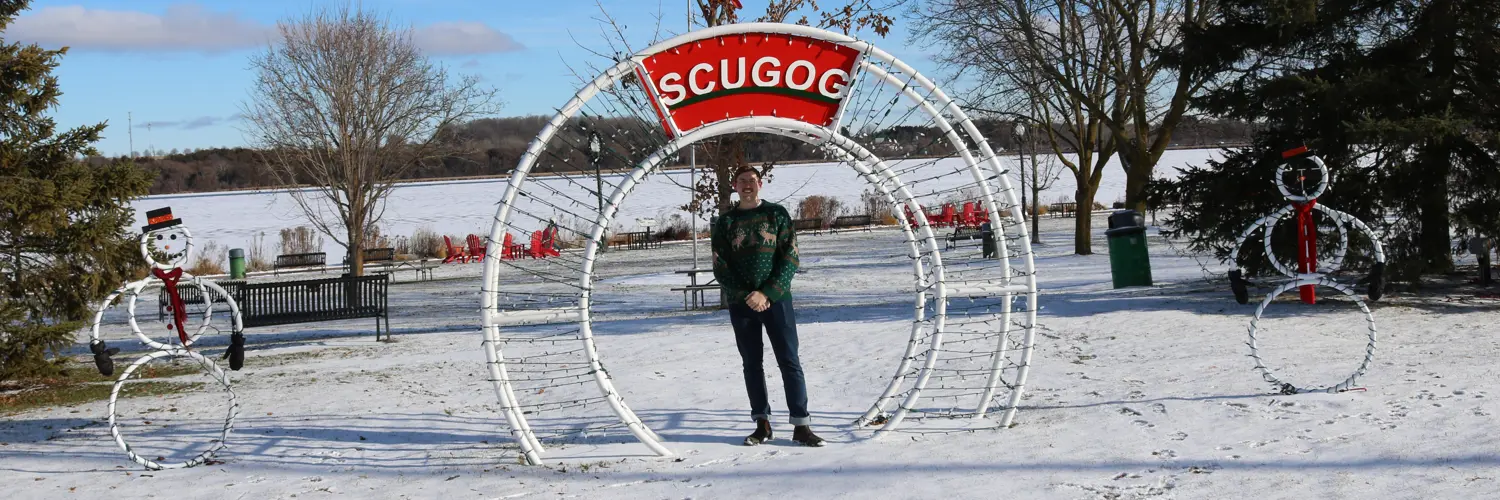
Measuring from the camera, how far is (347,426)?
7.28 metres

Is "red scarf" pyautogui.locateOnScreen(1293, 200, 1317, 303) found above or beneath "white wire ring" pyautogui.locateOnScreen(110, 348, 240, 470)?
above

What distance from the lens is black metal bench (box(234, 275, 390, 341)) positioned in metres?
12.1

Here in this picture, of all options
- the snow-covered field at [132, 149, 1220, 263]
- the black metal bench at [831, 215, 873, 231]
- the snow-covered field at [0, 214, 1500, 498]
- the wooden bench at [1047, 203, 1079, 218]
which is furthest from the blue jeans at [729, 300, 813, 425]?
the wooden bench at [1047, 203, 1079, 218]

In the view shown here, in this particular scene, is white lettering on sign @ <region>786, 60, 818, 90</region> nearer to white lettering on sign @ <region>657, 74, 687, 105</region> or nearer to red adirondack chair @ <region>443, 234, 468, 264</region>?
white lettering on sign @ <region>657, 74, 687, 105</region>

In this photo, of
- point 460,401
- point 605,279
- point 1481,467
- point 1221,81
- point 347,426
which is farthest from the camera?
point 605,279

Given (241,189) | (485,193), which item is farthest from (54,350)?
(241,189)

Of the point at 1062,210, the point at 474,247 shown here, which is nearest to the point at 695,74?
the point at 474,247

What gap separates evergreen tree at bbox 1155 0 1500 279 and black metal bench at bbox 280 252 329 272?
2080 cm

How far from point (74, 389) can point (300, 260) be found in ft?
61.7

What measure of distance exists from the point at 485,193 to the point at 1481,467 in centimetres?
5729

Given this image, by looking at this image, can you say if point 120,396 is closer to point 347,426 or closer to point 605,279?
point 347,426

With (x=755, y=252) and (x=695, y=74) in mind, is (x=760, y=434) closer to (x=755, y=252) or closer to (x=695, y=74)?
(x=755, y=252)

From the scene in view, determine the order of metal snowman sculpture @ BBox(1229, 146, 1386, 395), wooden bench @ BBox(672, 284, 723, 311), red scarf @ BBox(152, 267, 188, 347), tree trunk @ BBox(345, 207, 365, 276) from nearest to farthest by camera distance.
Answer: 1. red scarf @ BBox(152, 267, 188, 347)
2. metal snowman sculpture @ BBox(1229, 146, 1386, 395)
3. wooden bench @ BBox(672, 284, 723, 311)
4. tree trunk @ BBox(345, 207, 365, 276)

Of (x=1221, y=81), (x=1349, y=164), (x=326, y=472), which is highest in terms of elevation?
(x=1221, y=81)
